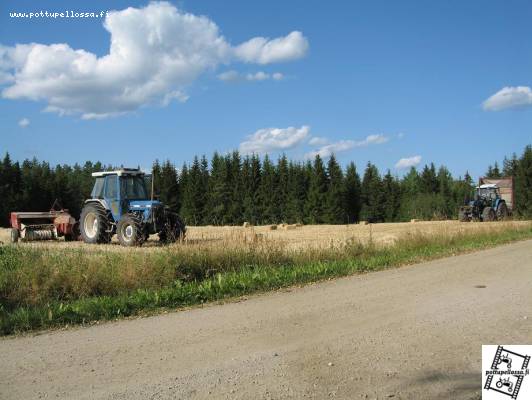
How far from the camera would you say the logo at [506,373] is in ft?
15.2

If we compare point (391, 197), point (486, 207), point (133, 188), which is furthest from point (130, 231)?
point (391, 197)

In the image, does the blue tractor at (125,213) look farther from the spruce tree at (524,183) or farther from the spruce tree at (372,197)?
the spruce tree at (372,197)

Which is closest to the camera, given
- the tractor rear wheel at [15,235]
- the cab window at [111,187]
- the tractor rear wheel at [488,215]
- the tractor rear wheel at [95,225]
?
the tractor rear wheel at [95,225]

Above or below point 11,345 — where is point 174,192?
above

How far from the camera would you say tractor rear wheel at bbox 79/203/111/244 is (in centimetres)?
2017

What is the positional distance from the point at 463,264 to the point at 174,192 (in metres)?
60.7

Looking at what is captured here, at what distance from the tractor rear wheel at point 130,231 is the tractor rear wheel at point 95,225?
1257 millimetres

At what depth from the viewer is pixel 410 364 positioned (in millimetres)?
5305

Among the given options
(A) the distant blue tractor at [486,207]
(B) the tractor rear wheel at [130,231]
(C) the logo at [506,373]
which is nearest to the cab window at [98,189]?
(B) the tractor rear wheel at [130,231]

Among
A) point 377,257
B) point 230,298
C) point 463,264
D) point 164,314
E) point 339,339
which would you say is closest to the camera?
point 339,339

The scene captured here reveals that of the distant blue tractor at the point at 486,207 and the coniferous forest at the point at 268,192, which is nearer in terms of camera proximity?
the distant blue tractor at the point at 486,207

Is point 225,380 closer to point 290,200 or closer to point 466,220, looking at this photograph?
point 466,220

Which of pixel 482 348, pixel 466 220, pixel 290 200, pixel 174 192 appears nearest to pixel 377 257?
pixel 482 348

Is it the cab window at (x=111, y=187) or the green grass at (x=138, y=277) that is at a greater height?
the cab window at (x=111, y=187)
